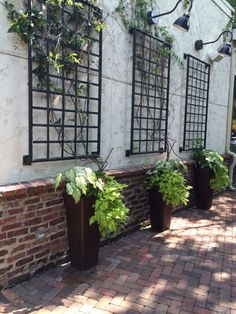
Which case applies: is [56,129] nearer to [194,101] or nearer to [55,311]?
[55,311]

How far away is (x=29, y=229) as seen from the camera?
2850 millimetres

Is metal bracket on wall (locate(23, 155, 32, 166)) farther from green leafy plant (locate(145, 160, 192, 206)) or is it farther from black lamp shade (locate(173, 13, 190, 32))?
black lamp shade (locate(173, 13, 190, 32))

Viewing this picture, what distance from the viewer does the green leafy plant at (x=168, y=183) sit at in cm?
397

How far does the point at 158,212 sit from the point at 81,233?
1500 millimetres

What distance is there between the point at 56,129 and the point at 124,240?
64.5 inches

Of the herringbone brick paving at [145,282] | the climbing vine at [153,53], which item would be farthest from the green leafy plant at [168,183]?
the climbing vine at [153,53]

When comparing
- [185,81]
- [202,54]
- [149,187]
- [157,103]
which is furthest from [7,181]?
[202,54]

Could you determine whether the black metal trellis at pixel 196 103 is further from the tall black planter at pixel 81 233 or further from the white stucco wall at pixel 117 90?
the tall black planter at pixel 81 233

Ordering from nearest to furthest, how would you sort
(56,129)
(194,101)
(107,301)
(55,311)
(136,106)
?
(55,311) → (107,301) → (56,129) → (136,106) → (194,101)

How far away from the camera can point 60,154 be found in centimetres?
325

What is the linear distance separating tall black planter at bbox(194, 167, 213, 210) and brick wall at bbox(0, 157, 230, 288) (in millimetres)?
2992

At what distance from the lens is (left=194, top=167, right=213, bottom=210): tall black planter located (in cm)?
543

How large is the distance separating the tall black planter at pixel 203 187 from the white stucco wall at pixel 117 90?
1.35 ft

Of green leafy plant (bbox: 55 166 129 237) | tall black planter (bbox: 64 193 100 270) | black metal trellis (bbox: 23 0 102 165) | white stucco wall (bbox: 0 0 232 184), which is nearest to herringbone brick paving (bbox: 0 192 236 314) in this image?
tall black planter (bbox: 64 193 100 270)
